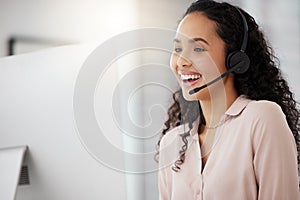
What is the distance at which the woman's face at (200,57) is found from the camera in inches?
44.7

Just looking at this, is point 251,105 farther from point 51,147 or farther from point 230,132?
point 51,147

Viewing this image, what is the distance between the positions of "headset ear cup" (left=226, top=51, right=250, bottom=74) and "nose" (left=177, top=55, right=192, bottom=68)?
9 centimetres

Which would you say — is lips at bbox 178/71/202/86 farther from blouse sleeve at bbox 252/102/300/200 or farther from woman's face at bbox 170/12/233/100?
blouse sleeve at bbox 252/102/300/200

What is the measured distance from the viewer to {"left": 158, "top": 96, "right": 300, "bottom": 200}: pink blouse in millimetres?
1014

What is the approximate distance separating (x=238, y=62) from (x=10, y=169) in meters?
0.56

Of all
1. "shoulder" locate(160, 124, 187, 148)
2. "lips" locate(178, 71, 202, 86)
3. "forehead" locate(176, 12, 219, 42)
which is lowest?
"shoulder" locate(160, 124, 187, 148)

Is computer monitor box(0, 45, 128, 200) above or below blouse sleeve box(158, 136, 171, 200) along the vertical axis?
above

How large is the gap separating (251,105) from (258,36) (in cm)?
20

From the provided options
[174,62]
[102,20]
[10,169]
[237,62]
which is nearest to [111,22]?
[102,20]

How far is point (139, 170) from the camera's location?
55.9 inches

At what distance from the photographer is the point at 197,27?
1.15 m

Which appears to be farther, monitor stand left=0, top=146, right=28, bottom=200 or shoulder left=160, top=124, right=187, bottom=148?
shoulder left=160, top=124, right=187, bottom=148

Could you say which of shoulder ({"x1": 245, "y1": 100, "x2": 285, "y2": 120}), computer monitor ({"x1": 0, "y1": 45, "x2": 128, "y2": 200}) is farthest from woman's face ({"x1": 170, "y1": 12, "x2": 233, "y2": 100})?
computer monitor ({"x1": 0, "y1": 45, "x2": 128, "y2": 200})

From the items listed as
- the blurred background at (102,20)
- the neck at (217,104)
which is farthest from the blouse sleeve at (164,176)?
the blurred background at (102,20)
